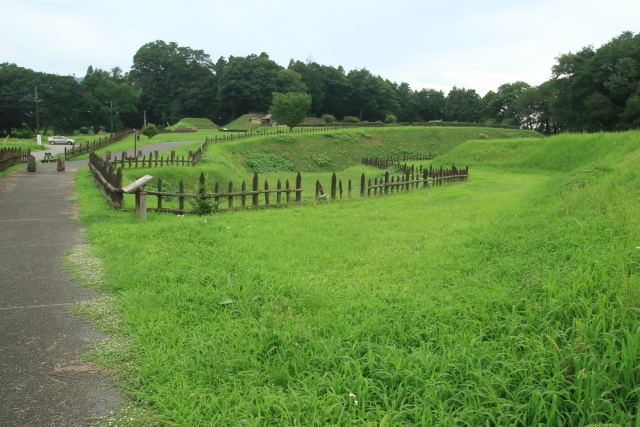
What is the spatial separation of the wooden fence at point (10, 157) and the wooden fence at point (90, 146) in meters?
2.40

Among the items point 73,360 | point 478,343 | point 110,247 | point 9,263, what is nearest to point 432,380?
point 478,343

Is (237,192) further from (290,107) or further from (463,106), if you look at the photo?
(463,106)

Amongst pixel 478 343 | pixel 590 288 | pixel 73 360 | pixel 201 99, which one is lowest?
pixel 73 360

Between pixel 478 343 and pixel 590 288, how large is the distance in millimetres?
1383

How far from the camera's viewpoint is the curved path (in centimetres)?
323

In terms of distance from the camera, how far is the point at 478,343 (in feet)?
12.0

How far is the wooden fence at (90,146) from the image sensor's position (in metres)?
28.5

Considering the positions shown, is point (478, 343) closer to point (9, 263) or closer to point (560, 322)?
point (560, 322)

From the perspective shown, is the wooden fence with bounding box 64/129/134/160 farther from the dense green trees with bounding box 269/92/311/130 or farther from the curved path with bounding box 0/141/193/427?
the curved path with bounding box 0/141/193/427

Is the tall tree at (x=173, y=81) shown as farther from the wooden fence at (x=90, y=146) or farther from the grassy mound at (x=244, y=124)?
the wooden fence at (x=90, y=146)

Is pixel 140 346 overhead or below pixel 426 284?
below

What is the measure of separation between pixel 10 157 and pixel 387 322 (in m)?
25.7

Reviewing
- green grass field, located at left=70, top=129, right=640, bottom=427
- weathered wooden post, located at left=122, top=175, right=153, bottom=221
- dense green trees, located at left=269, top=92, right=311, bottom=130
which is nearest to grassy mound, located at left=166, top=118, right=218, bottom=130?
dense green trees, located at left=269, top=92, right=311, bottom=130

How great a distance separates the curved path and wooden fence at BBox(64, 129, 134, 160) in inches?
860
